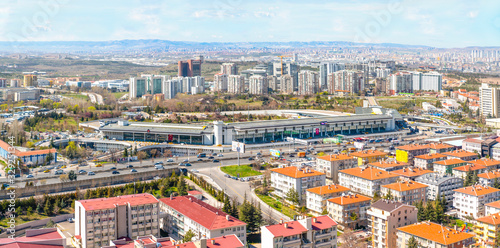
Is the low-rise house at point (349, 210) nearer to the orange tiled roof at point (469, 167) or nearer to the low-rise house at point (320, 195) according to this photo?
the low-rise house at point (320, 195)

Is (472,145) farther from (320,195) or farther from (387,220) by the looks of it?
(387,220)

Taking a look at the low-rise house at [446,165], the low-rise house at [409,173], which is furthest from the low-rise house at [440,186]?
the low-rise house at [446,165]

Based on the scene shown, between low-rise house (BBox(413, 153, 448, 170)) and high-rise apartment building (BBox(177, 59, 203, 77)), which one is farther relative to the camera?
high-rise apartment building (BBox(177, 59, 203, 77))

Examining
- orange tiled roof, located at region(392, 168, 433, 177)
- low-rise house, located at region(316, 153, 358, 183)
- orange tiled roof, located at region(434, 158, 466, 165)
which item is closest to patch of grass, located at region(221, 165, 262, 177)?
low-rise house, located at region(316, 153, 358, 183)

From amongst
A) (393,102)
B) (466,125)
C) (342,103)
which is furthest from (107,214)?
(393,102)

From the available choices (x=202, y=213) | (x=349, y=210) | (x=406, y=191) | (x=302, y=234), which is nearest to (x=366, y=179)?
(x=406, y=191)

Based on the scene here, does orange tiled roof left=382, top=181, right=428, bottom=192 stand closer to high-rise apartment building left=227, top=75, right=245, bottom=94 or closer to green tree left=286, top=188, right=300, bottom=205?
green tree left=286, top=188, right=300, bottom=205
